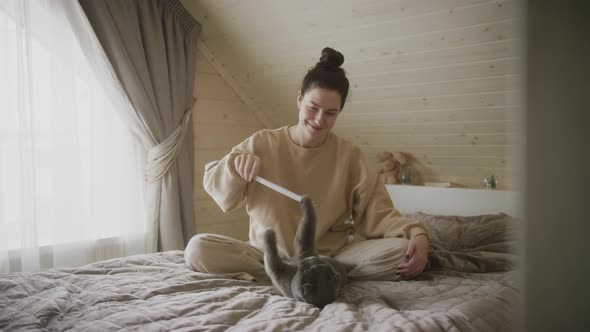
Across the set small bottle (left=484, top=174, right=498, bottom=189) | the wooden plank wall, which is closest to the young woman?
small bottle (left=484, top=174, right=498, bottom=189)

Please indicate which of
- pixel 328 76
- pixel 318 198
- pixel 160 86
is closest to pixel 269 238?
pixel 318 198

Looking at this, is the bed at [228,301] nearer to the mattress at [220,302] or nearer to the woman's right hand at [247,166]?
the mattress at [220,302]

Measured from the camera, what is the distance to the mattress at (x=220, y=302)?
1.12m

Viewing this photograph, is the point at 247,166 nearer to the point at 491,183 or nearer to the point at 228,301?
the point at 228,301

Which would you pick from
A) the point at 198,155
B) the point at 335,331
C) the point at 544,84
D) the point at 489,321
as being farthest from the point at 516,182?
the point at 198,155

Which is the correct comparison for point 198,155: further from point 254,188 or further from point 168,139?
point 254,188

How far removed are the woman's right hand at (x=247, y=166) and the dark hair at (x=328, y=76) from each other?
37 centimetres

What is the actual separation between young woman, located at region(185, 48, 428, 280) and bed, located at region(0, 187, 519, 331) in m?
0.07

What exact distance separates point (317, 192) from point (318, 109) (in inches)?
13.4

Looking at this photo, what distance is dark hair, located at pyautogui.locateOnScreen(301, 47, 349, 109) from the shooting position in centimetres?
173

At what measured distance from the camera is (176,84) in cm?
296

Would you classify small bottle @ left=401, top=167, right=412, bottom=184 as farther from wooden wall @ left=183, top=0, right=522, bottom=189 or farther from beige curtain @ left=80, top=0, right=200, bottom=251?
beige curtain @ left=80, top=0, right=200, bottom=251

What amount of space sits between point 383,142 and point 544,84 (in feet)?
9.60

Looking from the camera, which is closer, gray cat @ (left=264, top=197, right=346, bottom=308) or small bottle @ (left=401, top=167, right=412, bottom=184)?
gray cat @ (left=264, top=197, right=346, bottom=308)
